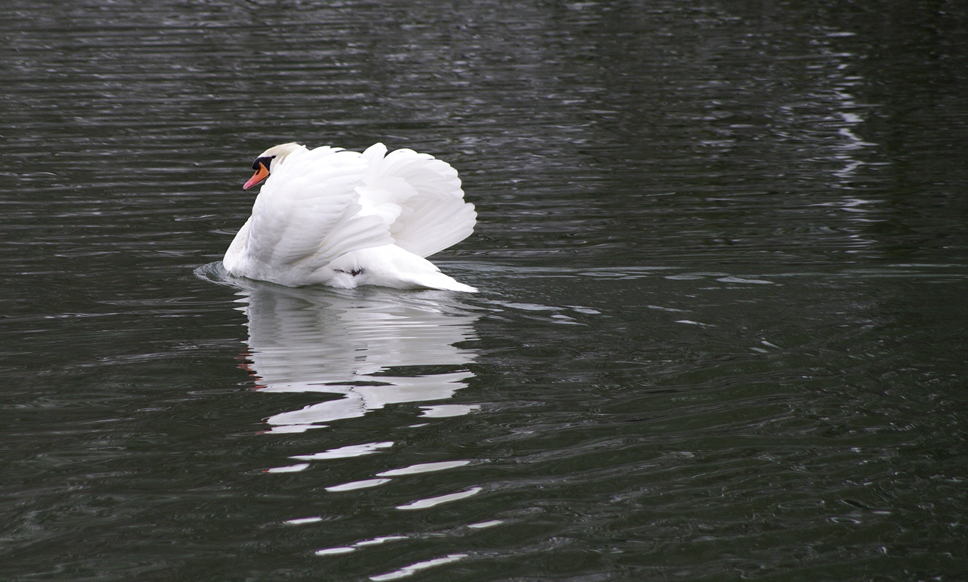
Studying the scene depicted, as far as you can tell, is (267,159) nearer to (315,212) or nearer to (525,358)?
(315,212)

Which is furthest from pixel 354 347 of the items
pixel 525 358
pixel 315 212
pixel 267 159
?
pixel 267 159

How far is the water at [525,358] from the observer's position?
4.31m

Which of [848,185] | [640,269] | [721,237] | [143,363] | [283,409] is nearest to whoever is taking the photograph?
[283,409]

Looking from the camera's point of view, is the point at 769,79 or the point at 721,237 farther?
the point at 769,79

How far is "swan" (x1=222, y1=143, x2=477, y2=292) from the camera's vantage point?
7.73 metres

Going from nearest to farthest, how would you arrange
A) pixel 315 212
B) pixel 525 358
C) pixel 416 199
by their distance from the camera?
pixel 525 358, pixel 315 212, pixel 416 199

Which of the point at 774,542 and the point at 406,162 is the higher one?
the point at 406,162

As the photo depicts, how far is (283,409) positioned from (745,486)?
88.6 inches

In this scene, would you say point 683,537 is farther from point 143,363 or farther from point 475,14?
point 475,14

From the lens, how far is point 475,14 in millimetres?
24844

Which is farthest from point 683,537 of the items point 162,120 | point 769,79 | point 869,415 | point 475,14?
point 475,14

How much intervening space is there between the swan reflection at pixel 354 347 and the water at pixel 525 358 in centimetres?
3

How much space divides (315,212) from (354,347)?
1356 millimetres

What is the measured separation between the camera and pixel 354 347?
6734 millimetres
